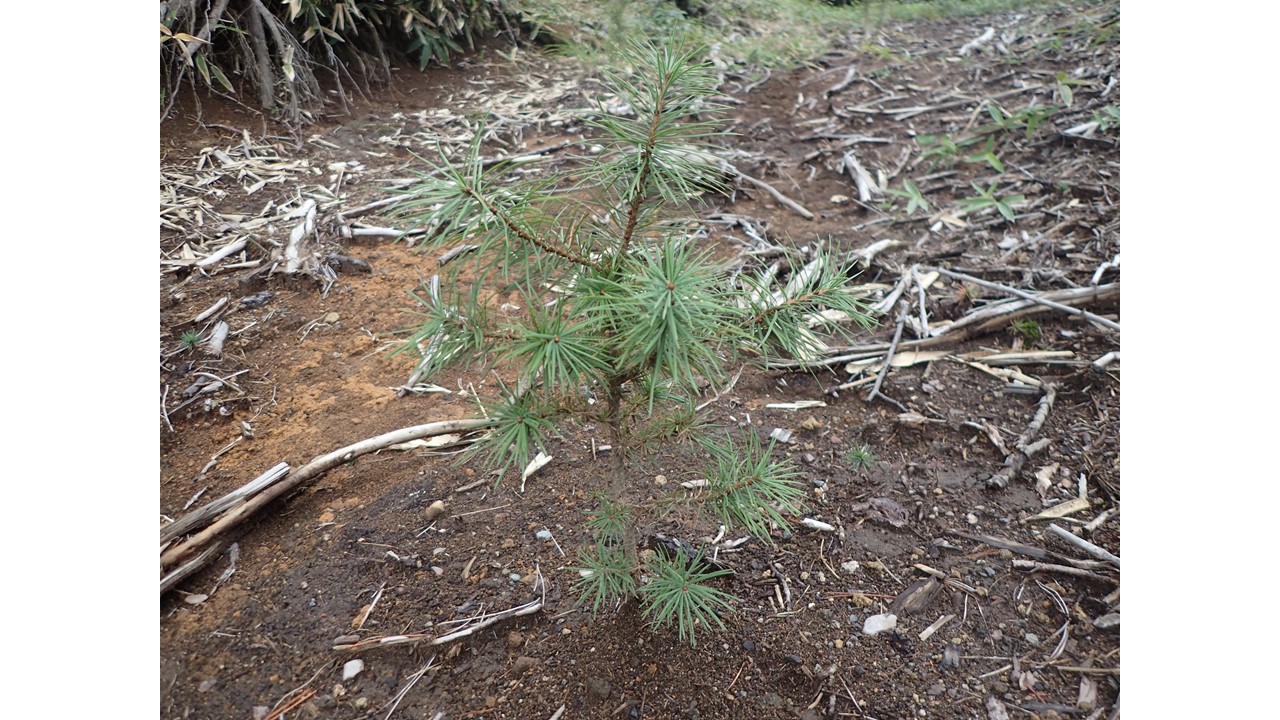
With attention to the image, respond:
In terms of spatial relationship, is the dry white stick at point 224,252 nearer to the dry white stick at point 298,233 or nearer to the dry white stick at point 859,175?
the dry white stick at point 298,233

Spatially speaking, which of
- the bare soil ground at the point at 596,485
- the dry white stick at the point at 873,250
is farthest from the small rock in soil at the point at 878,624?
the dry white stick at the point at 873,250

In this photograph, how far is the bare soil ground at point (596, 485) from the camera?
1.56 meters

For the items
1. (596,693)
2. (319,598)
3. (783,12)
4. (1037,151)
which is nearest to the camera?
(596,693)

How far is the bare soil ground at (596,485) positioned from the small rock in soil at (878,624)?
17 millimetres

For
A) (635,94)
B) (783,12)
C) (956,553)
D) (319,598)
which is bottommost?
(956,553)

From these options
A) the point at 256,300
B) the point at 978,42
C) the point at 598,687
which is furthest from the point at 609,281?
the point at 978,42

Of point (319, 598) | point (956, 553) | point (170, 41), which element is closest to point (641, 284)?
point (319, 598)

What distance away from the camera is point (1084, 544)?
1898 mm

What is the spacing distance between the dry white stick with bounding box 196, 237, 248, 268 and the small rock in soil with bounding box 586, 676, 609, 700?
7.45 ft

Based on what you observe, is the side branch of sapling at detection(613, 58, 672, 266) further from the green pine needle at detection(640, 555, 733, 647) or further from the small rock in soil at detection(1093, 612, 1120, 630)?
the small rock in soil at detection(1093, 612, 1120, 630)

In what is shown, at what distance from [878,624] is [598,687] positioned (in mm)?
679

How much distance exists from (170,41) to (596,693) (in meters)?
3.49

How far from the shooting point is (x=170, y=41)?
10.9 ft

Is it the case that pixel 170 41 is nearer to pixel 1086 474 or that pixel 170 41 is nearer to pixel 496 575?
pixel 496 575
